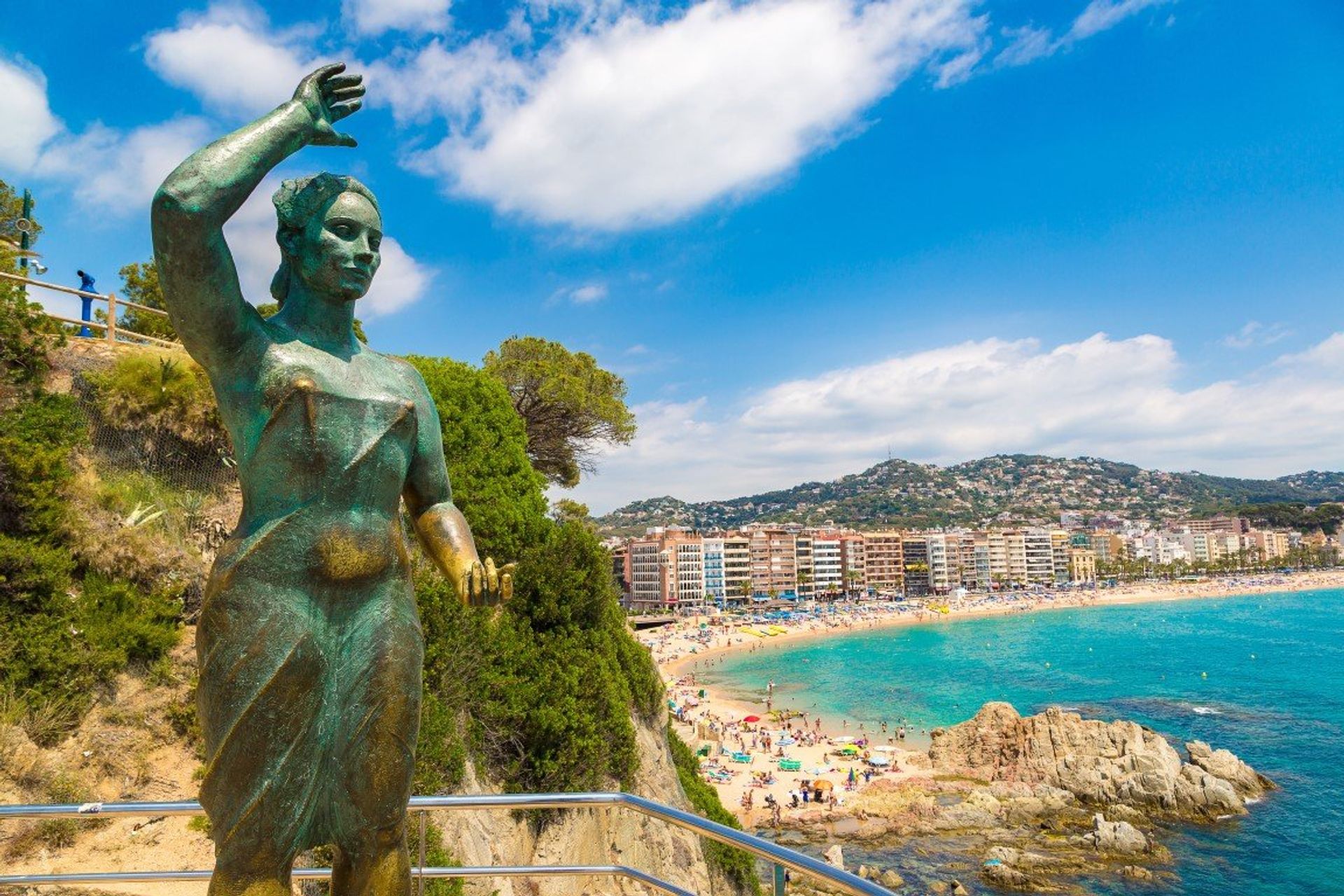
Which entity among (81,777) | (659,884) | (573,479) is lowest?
(81,777)

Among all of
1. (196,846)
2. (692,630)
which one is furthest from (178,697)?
(692,630)

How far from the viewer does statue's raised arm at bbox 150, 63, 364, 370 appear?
92.3 inches

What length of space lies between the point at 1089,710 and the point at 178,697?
131ft

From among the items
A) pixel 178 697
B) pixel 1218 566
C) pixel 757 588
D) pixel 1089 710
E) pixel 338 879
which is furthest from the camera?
pixel 1218 566

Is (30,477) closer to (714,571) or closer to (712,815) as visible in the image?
(712,815)

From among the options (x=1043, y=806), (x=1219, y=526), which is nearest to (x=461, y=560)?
(x=1043, y=806)

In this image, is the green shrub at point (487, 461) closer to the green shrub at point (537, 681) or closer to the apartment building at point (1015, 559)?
the green shrub at point (537, 681)

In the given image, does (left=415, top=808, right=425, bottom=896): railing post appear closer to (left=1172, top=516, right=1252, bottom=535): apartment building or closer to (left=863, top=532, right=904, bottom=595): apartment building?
(left=863, top=532, right=904, bottom=595): apartment building

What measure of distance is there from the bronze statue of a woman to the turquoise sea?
22142 millimetres

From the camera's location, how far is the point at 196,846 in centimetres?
906

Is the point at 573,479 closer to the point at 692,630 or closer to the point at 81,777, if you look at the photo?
the point at 81,777

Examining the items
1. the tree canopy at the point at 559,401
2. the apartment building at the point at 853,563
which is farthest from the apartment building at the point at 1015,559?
the tree canopy at the point at 559,401

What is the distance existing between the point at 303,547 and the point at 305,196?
114cm

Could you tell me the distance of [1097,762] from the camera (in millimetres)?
27250
